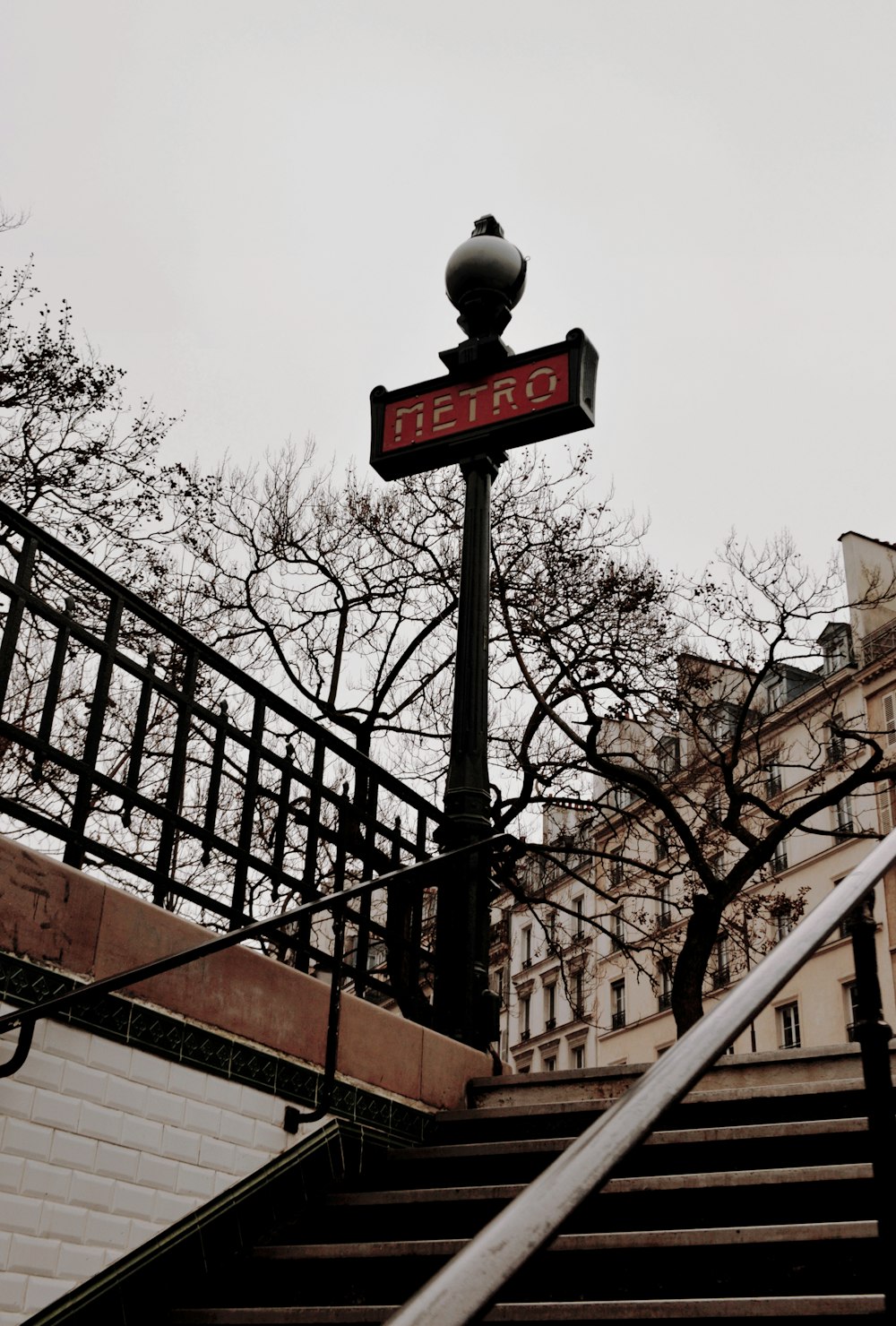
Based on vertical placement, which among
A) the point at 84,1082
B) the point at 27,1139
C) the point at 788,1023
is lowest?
the point at 27,1139

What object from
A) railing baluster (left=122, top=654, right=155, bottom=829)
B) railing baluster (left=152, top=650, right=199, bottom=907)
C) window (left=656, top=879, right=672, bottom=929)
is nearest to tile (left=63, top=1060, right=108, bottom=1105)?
railing baluster (left=152, top=650, right=199, bottom=907)

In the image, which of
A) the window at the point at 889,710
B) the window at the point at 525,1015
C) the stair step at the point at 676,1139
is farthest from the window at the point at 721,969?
the stair step at the point at 676,1139

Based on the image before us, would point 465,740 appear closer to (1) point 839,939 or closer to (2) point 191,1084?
(2) point 191,1084

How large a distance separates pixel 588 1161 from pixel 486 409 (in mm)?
6372

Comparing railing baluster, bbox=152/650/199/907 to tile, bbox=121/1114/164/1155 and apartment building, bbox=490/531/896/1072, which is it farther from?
apartment building, bbox=490/531/896/1072

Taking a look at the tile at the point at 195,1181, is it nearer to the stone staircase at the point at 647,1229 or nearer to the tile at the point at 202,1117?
the tile at the point at 202,1117

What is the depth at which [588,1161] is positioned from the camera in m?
1.52

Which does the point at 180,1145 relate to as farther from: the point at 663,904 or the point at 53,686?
the point at 663,904

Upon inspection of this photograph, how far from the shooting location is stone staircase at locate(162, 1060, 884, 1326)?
11.0 feet

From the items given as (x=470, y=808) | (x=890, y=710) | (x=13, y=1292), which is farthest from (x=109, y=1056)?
(x=890, y=710)

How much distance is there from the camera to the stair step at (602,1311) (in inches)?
119

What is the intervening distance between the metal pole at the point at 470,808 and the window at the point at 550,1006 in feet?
147

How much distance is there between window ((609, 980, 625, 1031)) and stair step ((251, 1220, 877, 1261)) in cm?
4250

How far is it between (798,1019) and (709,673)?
22.5 meters
